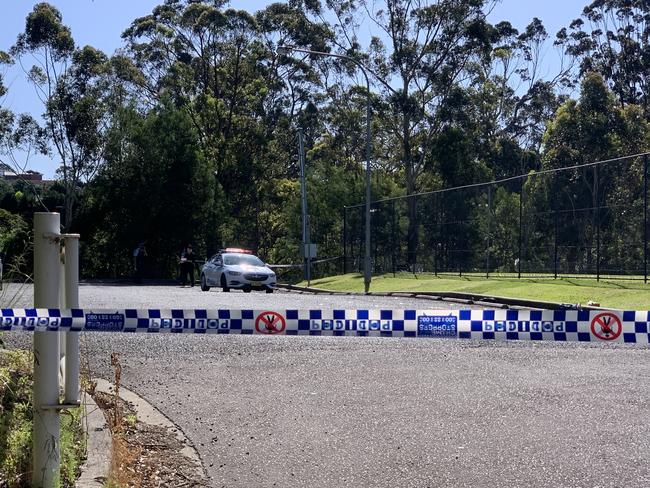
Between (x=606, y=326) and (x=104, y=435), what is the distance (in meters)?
3.41

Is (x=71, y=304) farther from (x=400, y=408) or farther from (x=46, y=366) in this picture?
(x=400, y=408)

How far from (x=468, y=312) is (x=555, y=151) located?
141ft

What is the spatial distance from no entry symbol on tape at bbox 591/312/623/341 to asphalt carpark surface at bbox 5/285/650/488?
829 mm

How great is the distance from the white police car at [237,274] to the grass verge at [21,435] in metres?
22.3

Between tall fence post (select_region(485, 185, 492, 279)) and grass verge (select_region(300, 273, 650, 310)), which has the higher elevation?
tall fence post (select_region(485, 185, 492, 279))

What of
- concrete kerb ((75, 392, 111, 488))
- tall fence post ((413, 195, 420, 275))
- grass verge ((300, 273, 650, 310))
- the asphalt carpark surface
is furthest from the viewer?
tall fence post ((413, 195, 420, 275))

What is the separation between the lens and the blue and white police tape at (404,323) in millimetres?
5602

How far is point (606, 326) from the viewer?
19.8 ft

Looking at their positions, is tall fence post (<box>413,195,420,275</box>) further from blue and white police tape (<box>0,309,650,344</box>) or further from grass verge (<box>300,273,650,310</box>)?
blue and white police tape (<box>0,309,650,344</box>)

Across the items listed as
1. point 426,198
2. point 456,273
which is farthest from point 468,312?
point 426,198

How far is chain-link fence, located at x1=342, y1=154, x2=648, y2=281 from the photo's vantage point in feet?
72.3

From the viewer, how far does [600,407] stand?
300 inches

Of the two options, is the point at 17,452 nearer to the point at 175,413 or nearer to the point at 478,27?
the point at 175,413

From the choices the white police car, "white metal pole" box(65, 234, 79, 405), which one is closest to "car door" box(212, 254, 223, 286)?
the white police car
